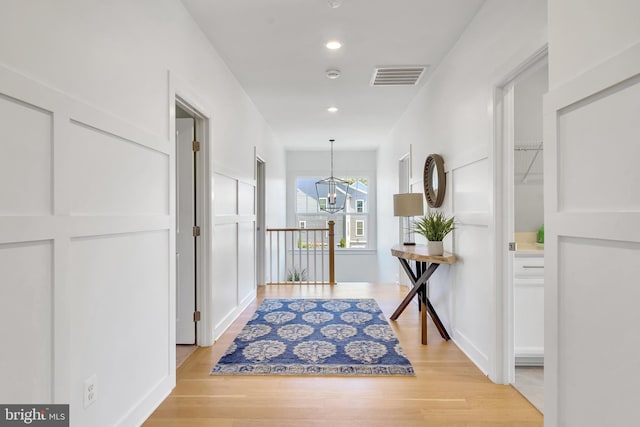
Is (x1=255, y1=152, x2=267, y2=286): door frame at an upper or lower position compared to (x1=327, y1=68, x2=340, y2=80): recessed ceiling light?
lower

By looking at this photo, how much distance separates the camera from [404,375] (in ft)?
8.73

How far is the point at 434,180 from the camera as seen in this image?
3.89m

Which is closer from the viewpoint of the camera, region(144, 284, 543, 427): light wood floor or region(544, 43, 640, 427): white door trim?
region(544, 43, 640, 427): white door trim

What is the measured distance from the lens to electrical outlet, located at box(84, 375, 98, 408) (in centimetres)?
160

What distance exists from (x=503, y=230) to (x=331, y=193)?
5221mm

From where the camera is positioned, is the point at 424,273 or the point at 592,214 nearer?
the point at 592,214

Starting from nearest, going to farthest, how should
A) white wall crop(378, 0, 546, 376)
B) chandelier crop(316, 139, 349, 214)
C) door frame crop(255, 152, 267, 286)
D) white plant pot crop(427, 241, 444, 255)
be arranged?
white wall crop(378, 0, 546, 376), white plant pot crop(427, 241, 444, 255), door frame crop(255, 152, 267, 286), chandelier crop(316, 139, 349, 214)

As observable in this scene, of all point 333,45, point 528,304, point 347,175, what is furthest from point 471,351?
point 347,175

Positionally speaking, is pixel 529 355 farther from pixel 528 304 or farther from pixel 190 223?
pixel 190 223

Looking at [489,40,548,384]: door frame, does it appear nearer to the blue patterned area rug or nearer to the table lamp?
the blue patterned area rug

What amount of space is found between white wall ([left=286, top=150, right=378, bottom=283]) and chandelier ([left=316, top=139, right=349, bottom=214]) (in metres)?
0.32

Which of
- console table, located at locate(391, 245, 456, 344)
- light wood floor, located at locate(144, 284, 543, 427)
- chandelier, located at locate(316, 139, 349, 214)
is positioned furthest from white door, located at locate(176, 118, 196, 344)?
chandelier, located at locate(316, 139, 349, 214)

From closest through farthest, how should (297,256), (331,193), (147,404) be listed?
1. (147,404)
2. (331,193)
3. (297,256)

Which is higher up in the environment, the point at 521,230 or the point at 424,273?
the point at 521,230
